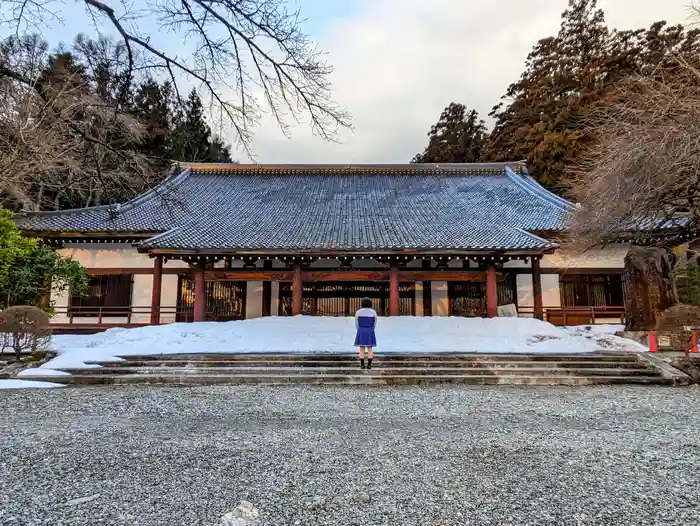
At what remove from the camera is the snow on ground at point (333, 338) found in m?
9.18

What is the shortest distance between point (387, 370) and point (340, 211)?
8.94 meters

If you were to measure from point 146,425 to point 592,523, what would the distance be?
4.00m

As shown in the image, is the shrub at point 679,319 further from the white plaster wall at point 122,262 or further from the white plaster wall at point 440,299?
the white plaster wall at point 122,262

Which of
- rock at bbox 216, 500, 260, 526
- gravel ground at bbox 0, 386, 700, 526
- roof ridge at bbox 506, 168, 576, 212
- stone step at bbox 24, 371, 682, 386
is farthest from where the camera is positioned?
roof ridge at bbox 506, 168, 576, 212

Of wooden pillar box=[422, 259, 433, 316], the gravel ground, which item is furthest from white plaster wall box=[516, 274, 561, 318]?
the gravel ground

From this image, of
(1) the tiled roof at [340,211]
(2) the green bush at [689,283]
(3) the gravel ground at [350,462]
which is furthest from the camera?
(2) the green bush at [689,283]

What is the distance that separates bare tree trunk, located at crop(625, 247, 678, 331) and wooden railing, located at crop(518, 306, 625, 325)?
3.30 meters

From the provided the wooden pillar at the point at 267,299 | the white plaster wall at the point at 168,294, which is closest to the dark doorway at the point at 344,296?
the wooden pillar at the point at 267,299

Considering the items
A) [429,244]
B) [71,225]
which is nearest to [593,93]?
[429,244]

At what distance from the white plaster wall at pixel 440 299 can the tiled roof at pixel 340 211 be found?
2.23 metres

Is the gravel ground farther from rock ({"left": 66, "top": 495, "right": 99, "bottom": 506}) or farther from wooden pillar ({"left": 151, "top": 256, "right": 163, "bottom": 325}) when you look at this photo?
wooden pillar ({"left": 151, "top": 256, "right": 163, "bottom": 325})

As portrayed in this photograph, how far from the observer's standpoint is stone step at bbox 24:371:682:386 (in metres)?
7.23

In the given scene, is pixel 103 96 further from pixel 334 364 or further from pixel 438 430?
pixel 334 364

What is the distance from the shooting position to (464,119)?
33.4m
